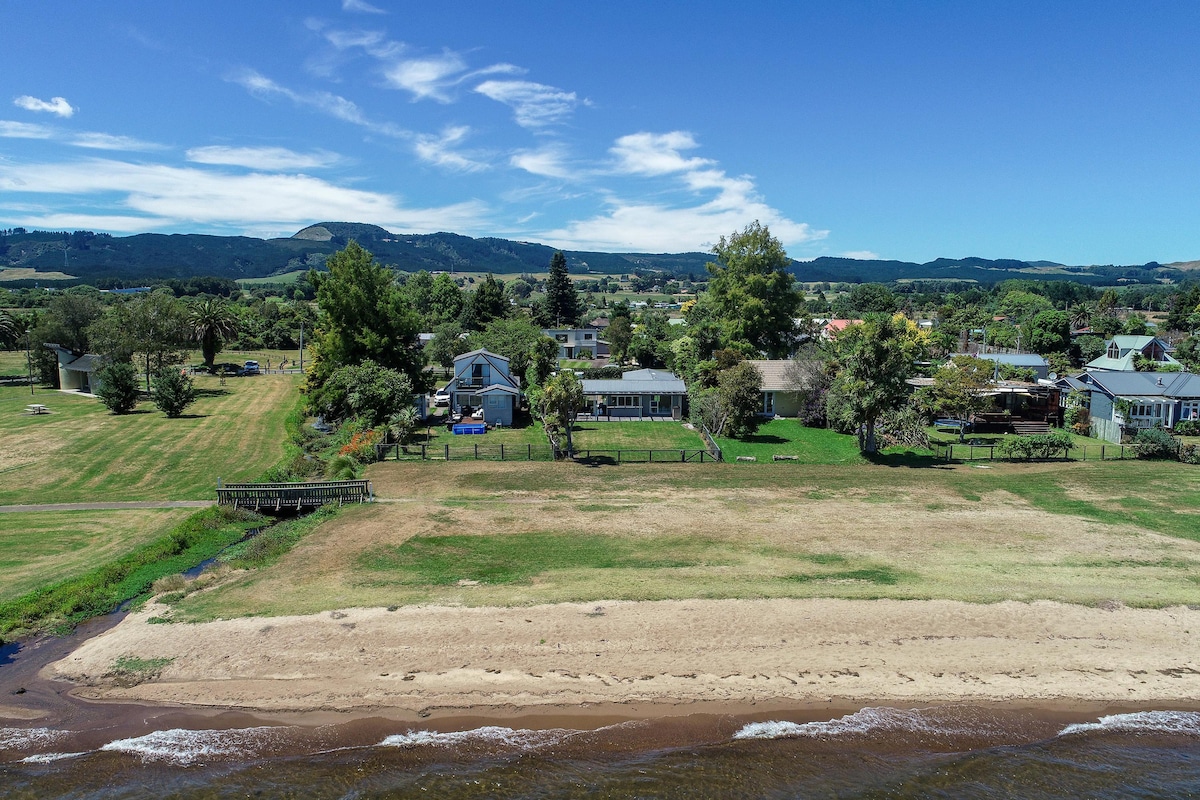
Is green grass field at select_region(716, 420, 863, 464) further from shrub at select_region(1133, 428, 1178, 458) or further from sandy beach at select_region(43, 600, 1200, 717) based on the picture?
sandy beach at select_region(43, 600, 1200, 717)

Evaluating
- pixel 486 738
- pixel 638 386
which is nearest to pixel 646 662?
pixel 486 738

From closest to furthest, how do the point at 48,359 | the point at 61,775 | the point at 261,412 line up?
the point at 61,775
the point at 261,412
the point at 48,359

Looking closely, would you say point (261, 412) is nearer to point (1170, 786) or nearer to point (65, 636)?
point (65, 636)

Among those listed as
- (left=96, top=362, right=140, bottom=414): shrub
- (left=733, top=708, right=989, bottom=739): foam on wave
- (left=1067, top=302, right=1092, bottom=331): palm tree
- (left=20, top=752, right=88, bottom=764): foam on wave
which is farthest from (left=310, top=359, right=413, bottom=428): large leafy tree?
(left=1067, top=302, right=1092, bottom=331): palm tree

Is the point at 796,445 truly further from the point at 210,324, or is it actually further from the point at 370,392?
the point at 210,324

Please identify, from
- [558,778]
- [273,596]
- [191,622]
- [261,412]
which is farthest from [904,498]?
[261,412]

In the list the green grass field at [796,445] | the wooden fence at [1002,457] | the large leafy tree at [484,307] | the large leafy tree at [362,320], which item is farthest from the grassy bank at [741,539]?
the large leafy tree at [484,307]
